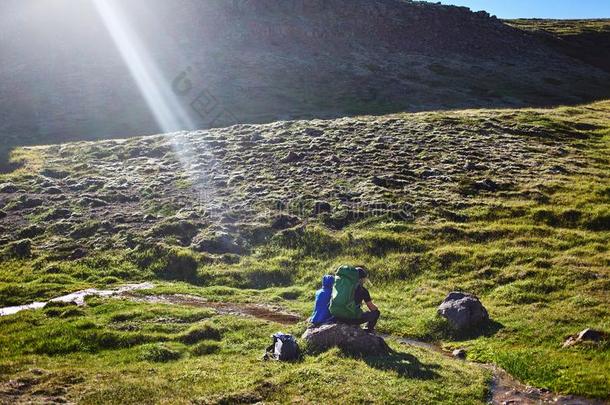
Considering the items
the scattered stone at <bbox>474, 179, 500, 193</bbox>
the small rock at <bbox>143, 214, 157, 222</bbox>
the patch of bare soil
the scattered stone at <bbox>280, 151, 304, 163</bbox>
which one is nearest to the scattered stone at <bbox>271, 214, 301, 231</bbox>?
the small rock at <bbox>143, 214, 157, 222</bbox>

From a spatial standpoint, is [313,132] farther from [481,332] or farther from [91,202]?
[481,332]

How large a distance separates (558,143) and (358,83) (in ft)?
138

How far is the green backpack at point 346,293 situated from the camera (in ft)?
64.3

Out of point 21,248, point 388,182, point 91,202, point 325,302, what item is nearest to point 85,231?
point 21,248

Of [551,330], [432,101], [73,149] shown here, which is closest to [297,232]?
[551,330]

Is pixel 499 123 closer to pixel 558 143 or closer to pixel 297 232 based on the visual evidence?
pixel 558 143

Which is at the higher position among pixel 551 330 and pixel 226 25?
pixel 226 25

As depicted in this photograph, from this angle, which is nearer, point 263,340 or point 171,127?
point 263,340

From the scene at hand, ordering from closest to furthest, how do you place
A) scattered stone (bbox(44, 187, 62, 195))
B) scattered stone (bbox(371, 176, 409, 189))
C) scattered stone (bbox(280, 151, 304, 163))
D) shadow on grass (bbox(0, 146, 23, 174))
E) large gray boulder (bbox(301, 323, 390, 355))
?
large gray boulder (bbox(301, 323, 390, 355)) → scattered stone (bbox(371, 176, 409, 189)) → scattered stone (bbox(44, 187, 62, 195)) → scattered stone (bbox(280, 151, 304, 163)) → shadow on grass (bbox(0, 146, 23, 174))

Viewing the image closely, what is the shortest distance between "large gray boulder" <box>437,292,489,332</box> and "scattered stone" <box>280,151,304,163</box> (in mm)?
29675

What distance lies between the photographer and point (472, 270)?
1196 inches

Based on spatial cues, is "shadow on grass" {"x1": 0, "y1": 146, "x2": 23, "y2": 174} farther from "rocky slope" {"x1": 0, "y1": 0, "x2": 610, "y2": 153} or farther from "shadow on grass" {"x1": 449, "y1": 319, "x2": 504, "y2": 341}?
"shadow on grass" {"x1": 449, "y1": 319, "x2": 504, "y2": 341}

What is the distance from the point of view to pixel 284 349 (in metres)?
18.9

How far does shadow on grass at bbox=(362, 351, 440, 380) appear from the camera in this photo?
1737 centimetres
